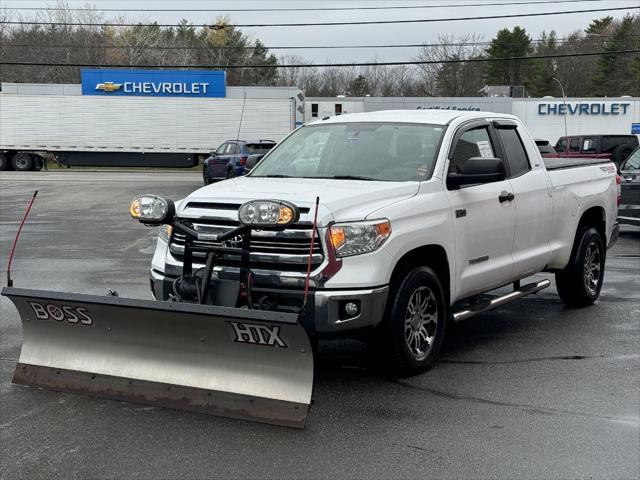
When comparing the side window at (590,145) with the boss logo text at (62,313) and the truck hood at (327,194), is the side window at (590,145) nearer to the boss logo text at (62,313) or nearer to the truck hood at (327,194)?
the truck hood at (327,194)

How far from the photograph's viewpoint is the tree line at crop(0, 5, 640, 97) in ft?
225

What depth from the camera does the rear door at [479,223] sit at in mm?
6051

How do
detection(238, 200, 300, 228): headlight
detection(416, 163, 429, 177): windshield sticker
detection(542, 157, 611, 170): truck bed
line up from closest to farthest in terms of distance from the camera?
detection(238, 200, 300, 228): headlight → detection(416, 163, 429, 177): windshield sticker → detection(542, 157, 611, 170): truck bed

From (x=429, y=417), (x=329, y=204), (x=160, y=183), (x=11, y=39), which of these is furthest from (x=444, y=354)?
(x=11, y=39)

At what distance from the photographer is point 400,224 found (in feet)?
17.6

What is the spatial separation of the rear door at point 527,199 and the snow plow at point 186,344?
8.92ft

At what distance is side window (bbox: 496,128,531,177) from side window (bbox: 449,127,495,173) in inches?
9.5

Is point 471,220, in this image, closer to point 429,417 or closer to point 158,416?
point 429,417

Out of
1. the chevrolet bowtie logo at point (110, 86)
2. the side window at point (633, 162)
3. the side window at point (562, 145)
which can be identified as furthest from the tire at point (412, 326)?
the chevrolet bowtie logo at point (110, 86)

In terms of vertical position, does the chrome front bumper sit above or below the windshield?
below

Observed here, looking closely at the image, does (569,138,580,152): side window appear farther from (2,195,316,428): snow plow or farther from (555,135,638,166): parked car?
(2,195,316,428): snow plow

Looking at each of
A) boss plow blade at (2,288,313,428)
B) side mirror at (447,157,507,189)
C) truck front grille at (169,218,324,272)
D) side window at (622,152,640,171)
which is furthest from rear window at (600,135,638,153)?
boss plow blade at (2,288,313,428)

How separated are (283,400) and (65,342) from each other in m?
1.72

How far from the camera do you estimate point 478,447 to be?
14.5 feet
